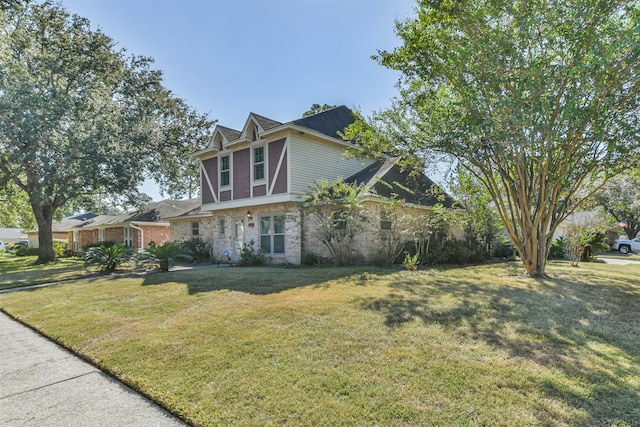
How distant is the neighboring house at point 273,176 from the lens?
1327cm

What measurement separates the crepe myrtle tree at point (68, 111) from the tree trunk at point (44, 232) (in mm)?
47

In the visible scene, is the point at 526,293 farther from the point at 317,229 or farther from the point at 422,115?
the point at 317,229

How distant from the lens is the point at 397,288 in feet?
25.0

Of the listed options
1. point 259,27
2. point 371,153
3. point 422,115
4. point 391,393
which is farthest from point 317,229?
point 391,393

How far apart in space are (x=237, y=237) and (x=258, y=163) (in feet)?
12.8

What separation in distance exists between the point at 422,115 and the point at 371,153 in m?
2.35

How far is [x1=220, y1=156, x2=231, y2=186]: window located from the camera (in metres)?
15.8

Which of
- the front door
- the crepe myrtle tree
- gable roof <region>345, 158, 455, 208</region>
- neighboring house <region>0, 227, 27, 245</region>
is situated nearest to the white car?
gable roof <region>345, 158, 455, 208</region>

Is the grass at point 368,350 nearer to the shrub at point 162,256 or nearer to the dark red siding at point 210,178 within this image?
the shrub at point 162,256

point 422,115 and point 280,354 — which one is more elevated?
point 422,115

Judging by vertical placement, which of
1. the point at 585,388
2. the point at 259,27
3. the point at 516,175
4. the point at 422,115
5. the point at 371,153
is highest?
the point at 259,27

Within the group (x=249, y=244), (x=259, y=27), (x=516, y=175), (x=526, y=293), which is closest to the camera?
(x=526, y=293)

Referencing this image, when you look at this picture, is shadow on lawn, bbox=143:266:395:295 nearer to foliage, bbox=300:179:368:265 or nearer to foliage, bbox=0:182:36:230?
foliage, bbox=300:179:368:265

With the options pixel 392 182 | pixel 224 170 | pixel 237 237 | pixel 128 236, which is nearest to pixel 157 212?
pixel 128 236
